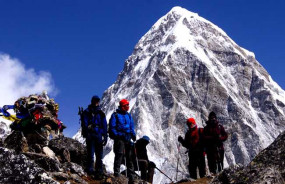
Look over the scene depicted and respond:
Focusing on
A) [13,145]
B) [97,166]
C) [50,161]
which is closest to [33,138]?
[13,145]

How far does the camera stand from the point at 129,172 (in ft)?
41.3

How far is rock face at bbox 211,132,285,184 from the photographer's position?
23.0 feet

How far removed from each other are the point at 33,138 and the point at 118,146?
5.04 meters

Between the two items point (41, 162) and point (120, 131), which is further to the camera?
point (120, 131)

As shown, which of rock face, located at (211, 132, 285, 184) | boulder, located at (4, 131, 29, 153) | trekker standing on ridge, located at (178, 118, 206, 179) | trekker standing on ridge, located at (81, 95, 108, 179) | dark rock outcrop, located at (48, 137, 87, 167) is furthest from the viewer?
trekker standing on ridge, located at (178, 118, 206, 179)

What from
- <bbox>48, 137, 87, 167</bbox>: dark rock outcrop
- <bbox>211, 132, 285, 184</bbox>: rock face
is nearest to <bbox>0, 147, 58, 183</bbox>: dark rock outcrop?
<bbox>211, 132, 285, 184</bbox>: rock face

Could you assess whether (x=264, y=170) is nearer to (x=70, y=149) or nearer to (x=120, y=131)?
(x=120, y=131)

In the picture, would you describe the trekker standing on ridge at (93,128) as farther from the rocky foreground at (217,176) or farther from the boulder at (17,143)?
the boulder at (17,143)

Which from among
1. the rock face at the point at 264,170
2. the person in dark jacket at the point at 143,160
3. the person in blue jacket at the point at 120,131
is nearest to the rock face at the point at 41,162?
the person in blue jacket at the point at 120,131

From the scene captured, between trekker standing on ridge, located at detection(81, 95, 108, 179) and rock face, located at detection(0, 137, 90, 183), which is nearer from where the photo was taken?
rock face, located at detection(0, 137, 90, 183)

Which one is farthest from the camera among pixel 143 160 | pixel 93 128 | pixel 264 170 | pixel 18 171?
pixel 143 160

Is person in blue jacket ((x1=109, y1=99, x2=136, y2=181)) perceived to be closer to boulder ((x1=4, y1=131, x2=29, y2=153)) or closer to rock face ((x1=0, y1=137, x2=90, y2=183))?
rock face ((x1=0, y1=137, x2=90, y2=183))

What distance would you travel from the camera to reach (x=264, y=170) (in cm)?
716

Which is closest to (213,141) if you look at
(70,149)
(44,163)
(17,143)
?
(70,149)
